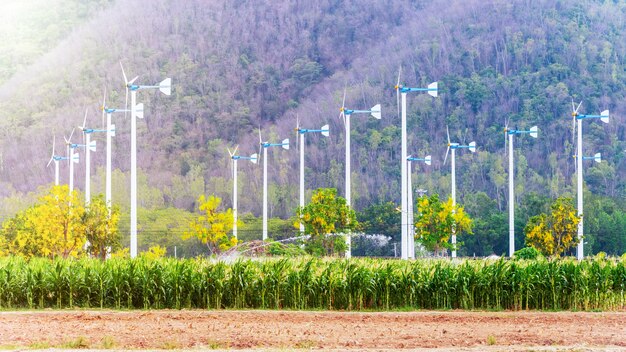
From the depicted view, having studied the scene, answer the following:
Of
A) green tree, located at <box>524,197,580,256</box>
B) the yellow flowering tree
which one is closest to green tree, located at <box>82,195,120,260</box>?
the yellow flowering tree

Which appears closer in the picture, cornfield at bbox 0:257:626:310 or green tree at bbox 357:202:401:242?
cornfield at bbox 0:257:626:310

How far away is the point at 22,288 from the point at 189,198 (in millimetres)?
136351

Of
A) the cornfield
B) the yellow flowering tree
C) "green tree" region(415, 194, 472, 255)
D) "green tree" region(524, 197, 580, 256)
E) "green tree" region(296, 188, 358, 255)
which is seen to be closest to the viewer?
the cornfield

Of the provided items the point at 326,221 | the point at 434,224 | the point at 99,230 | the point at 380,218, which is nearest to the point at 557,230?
the point at 434,224

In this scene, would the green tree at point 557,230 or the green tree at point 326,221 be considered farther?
the green tree at point 557,230

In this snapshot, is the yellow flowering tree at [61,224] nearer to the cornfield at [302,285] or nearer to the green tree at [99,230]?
the green tree at [99,230]

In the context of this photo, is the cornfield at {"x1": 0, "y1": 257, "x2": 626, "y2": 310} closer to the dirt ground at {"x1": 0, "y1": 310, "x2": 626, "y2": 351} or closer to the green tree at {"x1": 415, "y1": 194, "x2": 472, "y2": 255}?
the dirt ground at {"x1": 0, "y1": 310, "x2": 626, "y2": 351}

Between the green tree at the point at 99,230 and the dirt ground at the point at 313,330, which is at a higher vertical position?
the green tree at the point at 99,230

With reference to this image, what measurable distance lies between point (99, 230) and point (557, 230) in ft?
127

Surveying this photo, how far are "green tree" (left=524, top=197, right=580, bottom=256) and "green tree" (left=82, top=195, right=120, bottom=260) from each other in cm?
3511

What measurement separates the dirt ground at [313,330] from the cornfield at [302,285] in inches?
56.9

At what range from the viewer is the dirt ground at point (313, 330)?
25.2 meters

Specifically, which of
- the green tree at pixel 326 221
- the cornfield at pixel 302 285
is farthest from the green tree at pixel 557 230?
the cornfield at pixel 302 285

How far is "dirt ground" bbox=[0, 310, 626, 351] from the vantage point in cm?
2519
